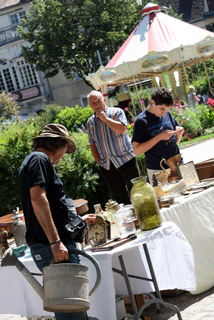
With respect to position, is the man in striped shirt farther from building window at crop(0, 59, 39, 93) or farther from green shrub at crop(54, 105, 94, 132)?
building window at crop(0, 59, 39, 93)

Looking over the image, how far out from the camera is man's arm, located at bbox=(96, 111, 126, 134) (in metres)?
6.71

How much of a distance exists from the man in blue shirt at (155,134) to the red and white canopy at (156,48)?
10985 millimetres

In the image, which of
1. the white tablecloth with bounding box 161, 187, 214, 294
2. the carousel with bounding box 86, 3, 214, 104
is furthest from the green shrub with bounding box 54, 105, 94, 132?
the white tablecloth with bounding box 161, 187, 214, 294

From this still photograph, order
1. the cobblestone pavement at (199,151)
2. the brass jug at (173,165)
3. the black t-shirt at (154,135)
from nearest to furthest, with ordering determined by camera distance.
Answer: the brass jug at (173,165) → the black t-shirt at (154,135) → the cobblestone pavement at (199,151)

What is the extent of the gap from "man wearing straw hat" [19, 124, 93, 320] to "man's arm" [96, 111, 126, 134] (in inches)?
96.9

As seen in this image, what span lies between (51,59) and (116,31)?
4.94 m

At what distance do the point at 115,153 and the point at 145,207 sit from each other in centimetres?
231

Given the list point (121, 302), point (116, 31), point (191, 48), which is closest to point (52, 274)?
point (121, 302)

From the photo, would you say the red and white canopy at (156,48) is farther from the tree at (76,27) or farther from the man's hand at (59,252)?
the tree at (76,27)

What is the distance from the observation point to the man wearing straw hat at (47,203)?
3.88 metres

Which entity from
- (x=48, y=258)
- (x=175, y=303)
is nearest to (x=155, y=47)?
(x=175, y=303)

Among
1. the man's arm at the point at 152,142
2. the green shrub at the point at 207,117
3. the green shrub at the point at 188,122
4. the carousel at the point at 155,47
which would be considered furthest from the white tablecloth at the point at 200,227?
the green shrub at the point at 207,117

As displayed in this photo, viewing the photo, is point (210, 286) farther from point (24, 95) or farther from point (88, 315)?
point (24, 95)

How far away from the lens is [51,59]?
44781 mm
